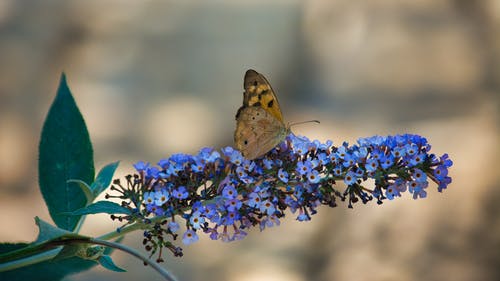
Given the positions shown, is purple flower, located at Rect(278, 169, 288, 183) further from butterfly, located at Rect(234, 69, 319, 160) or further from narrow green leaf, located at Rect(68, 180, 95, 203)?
narrow green leaf, located at Rect(68, 180, 95, 203)

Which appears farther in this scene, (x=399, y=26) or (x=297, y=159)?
(x=399, y=26)

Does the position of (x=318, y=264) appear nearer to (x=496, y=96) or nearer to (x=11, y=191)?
(x=496, y=96)

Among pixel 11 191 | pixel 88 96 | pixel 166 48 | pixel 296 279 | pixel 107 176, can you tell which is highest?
pixel 166 48

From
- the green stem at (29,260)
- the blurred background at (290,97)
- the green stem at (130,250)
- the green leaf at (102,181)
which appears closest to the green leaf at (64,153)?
the green leaf at (102,181)

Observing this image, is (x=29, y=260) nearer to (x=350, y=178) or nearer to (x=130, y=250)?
(x=130, y=250)

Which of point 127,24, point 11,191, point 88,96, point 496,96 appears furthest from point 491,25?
point 11,191

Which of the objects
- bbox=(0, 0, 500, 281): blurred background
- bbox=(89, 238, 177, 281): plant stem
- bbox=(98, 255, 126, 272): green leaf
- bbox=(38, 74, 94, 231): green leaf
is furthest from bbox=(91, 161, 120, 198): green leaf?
bbox=(0, 0, 500, 281): blurred background
